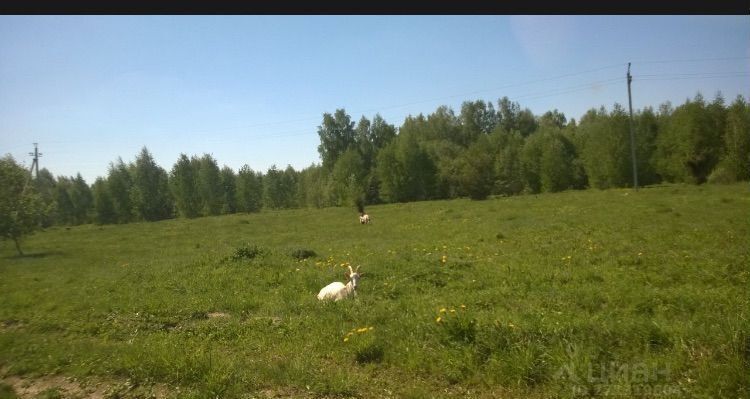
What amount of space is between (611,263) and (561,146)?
199 ft

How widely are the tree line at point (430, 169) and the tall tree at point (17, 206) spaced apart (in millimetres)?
27007

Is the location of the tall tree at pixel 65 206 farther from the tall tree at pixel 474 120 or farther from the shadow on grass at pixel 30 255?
the tall tree at pixel 474 120

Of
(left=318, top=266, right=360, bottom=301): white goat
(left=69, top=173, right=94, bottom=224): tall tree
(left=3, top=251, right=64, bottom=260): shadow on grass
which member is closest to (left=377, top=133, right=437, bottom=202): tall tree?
(left=69, top=173, right=94, bottom=224): tall tree

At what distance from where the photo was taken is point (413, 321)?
7.13 m

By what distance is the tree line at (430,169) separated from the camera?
52.0 meters

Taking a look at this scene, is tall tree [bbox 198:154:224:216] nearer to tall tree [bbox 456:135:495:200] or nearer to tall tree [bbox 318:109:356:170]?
tall tree [bbox 318:109:356:170]

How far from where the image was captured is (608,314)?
7055 mm

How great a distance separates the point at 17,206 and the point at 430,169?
189ft

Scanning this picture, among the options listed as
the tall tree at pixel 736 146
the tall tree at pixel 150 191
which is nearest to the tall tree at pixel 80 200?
the tall tree at pixel 150 191

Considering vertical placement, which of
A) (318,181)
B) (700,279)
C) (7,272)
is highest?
(318,181)

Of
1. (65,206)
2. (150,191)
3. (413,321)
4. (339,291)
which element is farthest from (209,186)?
(413,321)

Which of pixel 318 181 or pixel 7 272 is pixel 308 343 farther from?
pixel 318 181

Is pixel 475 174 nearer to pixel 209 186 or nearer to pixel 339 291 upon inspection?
pixel 209 186

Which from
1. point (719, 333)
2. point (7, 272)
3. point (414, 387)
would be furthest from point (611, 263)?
point (7, 272)
